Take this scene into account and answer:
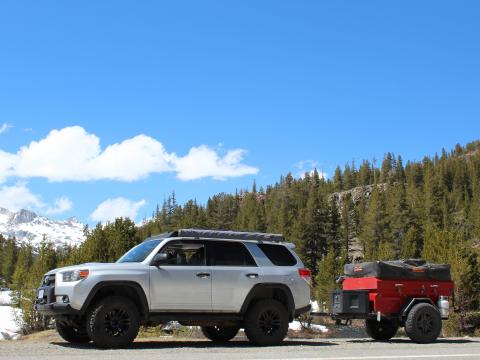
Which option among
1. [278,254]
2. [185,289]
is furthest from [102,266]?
[278,254]

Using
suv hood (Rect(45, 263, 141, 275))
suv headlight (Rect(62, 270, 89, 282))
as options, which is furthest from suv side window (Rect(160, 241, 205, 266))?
suv headlight (Rect(62, 270, 89, 282))

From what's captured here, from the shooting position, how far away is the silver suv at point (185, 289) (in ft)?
35.4

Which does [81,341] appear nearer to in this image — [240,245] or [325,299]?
[240,245]

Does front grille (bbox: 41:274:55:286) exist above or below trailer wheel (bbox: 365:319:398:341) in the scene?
above

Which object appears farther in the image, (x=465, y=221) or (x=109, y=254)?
(x=465, y=221)

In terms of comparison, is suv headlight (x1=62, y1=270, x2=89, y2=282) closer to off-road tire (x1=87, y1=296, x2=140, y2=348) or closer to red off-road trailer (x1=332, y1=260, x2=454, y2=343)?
off-road tire (x1=87, y1=296, x2=140, y2=348)

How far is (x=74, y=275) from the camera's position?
1088 centimetres

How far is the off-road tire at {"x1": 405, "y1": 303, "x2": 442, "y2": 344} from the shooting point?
13.4 m

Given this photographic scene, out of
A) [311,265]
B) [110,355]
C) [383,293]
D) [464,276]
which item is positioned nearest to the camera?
[110,355]

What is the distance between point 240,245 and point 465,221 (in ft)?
370

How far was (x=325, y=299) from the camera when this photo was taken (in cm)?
6194

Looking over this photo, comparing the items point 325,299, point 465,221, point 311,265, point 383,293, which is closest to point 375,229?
point 311,265

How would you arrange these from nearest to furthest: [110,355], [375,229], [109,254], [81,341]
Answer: [110,355] < [81,341] < [109,254] < [375,229]

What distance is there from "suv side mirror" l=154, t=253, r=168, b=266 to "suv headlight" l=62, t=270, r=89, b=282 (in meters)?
1.24
